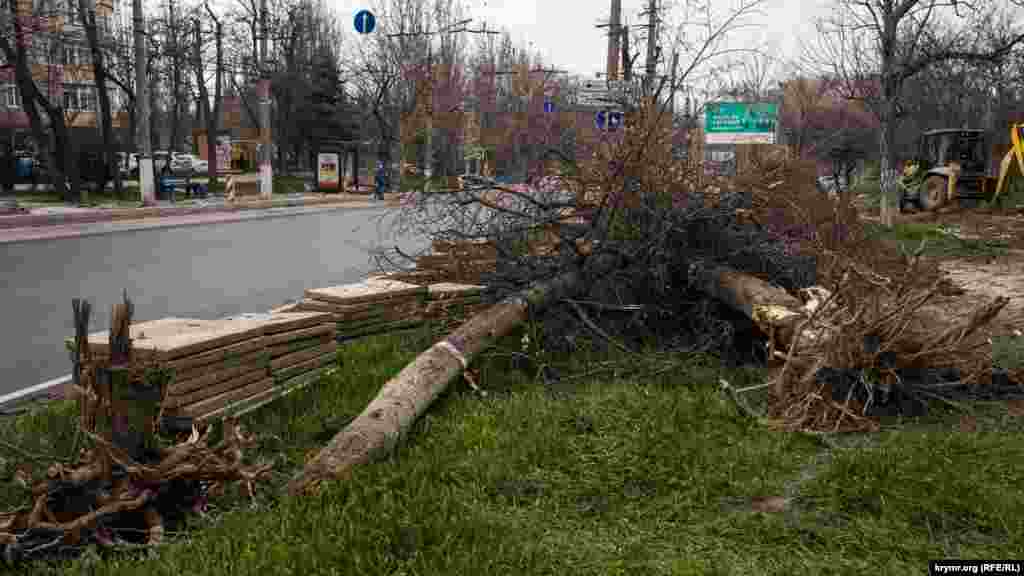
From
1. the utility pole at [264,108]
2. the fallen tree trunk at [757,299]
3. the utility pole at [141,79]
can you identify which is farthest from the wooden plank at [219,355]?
the utility pole at [264,108]

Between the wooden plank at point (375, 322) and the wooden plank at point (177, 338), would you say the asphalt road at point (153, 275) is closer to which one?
the wooden plank at point (177, 338)

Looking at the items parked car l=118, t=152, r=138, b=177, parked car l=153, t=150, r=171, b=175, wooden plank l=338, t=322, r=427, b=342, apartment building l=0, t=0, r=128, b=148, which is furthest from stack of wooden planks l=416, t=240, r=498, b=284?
parked car l=118, t=152, r=138, b=177

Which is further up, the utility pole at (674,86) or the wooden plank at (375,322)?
the utility pole at (674,86)

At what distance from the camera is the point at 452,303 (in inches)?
269

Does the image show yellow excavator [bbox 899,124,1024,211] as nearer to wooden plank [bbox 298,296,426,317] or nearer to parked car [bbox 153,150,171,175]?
wooden plank [bbox 298,296,426,317]

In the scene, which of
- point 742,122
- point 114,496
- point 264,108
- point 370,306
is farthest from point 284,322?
point 264,108

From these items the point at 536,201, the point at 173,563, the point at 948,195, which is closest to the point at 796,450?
the point at 173,563

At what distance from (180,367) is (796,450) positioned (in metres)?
3.11

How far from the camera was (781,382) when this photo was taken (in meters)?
4.87

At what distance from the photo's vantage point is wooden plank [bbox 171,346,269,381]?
4320mm

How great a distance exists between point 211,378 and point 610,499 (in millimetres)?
2199

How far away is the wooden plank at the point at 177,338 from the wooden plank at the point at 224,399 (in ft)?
0.86

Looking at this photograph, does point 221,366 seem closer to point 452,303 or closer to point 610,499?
point 610,499

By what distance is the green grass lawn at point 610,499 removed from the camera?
3.06 m
